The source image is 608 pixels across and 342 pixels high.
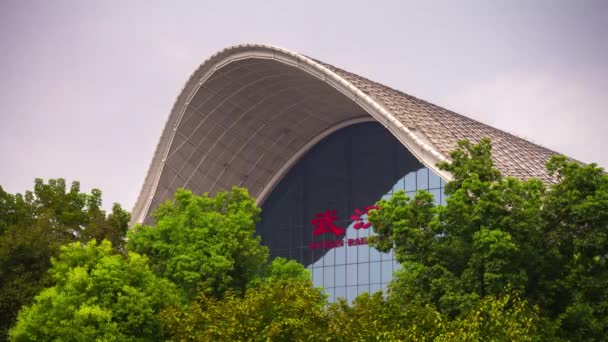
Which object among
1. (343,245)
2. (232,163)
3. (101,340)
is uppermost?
→ (232,163)

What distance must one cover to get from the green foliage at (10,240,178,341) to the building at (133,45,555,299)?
45.5 ft

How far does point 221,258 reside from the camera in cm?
3453

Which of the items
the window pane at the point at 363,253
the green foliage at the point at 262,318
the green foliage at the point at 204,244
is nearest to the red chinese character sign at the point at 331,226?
the window pane at the point at 363,253

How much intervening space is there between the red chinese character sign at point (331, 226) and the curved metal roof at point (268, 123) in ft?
15.3

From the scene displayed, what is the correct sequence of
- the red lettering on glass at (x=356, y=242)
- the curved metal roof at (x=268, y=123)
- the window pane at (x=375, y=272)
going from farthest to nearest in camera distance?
the red lettering on glass at (x=356, y=242)
the window pane at (x=375, y=272)
the curved metal roof at (x=268, y=123)

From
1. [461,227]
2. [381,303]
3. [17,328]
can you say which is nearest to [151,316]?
[17,328]

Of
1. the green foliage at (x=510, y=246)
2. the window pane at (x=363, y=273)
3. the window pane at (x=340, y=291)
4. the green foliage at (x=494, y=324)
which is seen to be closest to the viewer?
the green foliage at (x=494, y=324)

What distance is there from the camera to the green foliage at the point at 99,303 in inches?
1242

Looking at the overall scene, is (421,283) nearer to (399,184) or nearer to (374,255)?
(374,255)

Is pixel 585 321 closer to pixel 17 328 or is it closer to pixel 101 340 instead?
pixel 101 340

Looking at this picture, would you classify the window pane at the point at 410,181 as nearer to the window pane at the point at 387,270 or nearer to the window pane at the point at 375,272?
the window pane at the point at 387,270

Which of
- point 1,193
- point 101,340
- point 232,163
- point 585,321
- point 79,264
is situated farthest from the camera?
point 232,163

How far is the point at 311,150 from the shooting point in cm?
5272

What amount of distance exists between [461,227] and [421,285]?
80.7 inches
